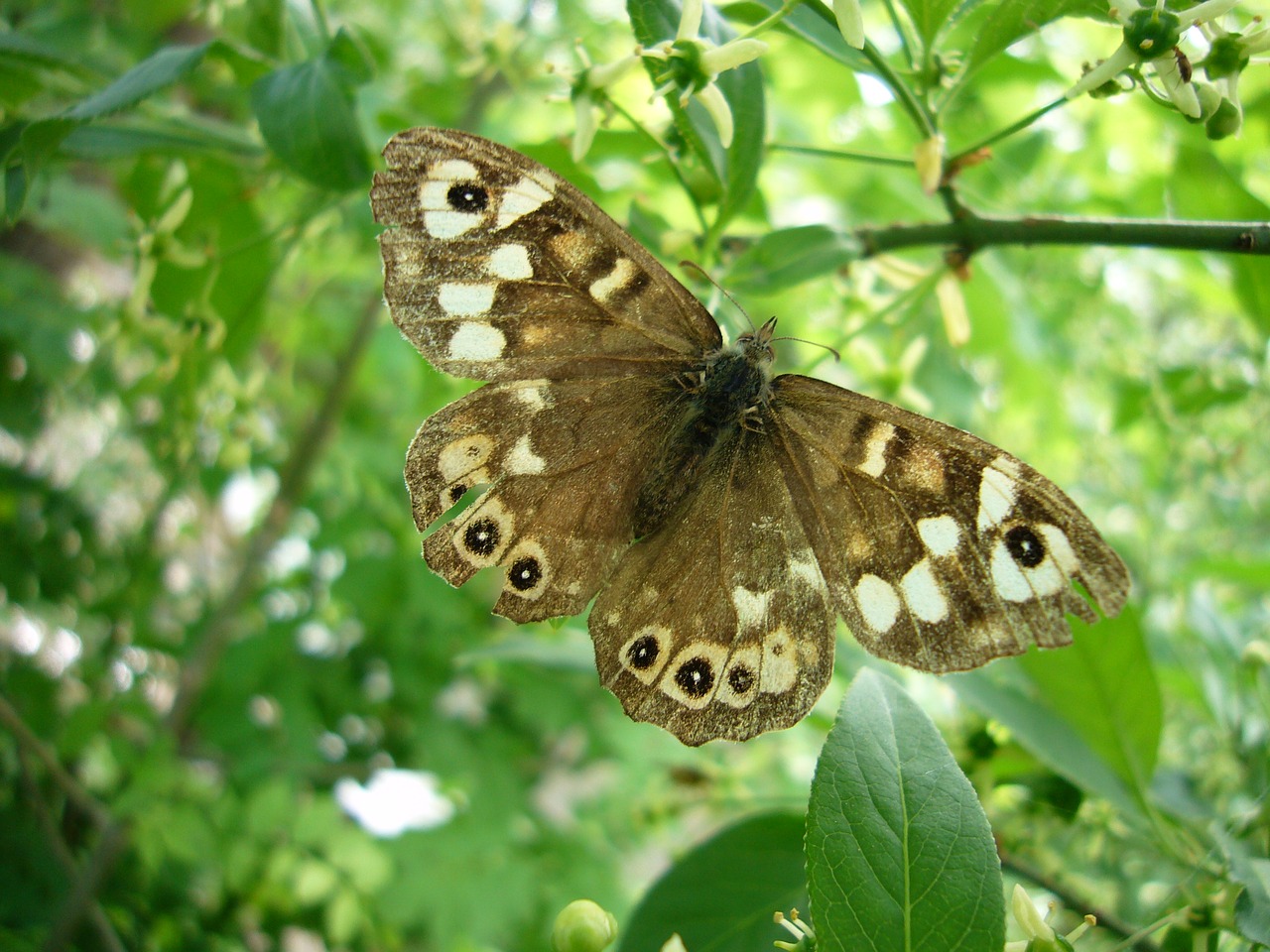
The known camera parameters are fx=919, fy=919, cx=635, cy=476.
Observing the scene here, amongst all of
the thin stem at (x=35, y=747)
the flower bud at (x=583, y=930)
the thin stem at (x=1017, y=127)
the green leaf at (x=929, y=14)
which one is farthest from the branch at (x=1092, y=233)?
the thin stem at (x=35, y=747)

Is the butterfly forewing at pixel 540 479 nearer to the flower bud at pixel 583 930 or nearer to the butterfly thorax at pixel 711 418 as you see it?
the butterfly thorax at pixel 711 418

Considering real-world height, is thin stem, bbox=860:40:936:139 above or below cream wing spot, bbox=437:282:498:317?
above

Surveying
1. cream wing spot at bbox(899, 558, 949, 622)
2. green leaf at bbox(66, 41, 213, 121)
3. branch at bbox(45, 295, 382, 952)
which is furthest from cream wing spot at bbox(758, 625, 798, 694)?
branch at bbox(45, 295, 382, 952)

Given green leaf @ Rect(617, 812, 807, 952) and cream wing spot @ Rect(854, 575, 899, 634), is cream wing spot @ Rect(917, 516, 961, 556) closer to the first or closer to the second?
cream wing spot @ Rect(854, 575, 899, 634)

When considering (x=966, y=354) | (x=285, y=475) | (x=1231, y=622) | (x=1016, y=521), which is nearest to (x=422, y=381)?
(x=285, y=475)

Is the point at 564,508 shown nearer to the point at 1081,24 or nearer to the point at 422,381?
the point at 422,381

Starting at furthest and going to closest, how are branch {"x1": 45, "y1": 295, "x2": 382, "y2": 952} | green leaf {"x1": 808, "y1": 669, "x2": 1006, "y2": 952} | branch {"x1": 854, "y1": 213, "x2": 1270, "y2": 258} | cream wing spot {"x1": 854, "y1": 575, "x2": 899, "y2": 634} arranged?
branch {"x1": 45, "y1": 295, "x2": 382, "y2": 952}
cream wing spot {"x1": 854, "y1": 575, "x2": 899, "y2": 634}
branch {"x1": 854, "y1": 213, "x2": 1270, "y2": 258}
green leaf {"x1": 808, "y1": 669, "x2": 1006, "y2": 952}
